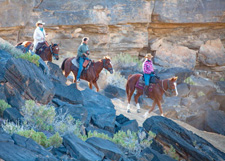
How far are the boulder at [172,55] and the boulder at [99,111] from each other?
591 inches

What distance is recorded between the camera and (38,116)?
8.45m

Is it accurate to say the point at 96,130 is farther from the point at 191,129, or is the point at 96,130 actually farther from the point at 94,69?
the point at 191,129

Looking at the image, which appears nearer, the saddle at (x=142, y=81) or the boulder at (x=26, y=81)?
the boulder at (x=26, y=81)

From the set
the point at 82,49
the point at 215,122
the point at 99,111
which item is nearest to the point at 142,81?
the point at 82,49

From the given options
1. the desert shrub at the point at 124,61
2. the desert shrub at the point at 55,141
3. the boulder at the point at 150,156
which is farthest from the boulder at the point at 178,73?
the desert shrub at the point at 55,141

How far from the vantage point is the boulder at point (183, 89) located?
23.1 m

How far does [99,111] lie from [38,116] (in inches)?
123

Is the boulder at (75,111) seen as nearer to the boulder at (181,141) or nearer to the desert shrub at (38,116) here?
the desert shrub at (38,116)

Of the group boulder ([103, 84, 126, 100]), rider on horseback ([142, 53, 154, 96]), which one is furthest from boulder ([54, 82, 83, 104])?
boulder ([103, 84, 126, 100])

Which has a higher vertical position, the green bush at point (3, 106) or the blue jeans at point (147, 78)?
the green bush at point (3, 106)

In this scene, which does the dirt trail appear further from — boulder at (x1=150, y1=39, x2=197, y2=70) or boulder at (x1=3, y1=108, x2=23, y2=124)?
boulder at (x1=150, y1=39, x2=197, y2=70)

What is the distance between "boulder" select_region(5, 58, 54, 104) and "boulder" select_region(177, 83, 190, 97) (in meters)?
14.8

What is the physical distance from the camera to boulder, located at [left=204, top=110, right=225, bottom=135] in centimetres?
1755

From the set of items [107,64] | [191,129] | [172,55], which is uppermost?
[107,64]
